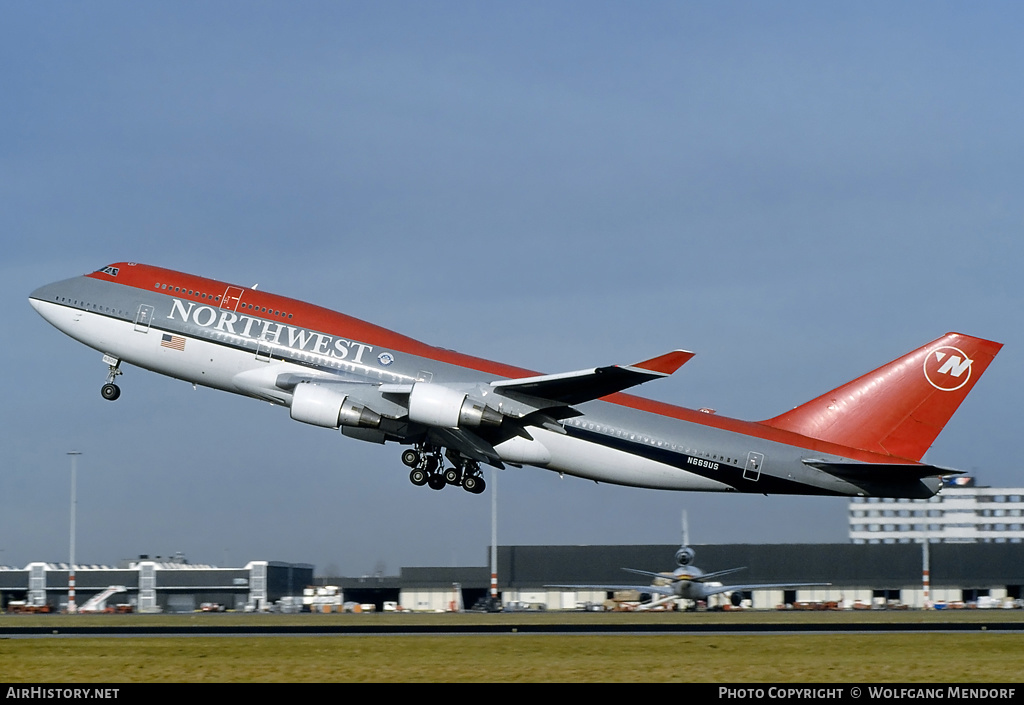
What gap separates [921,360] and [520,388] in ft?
49.8

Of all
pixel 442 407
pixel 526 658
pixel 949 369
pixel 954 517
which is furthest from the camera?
pixel 954 517

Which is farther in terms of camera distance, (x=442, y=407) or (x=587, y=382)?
(x=442, y=407)

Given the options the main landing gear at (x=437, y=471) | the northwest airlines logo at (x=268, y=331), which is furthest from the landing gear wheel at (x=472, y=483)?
the northwest airlines logo at (x=268, y=331)

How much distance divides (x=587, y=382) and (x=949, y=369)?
14219 millimetres

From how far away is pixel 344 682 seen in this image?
80.0 feet

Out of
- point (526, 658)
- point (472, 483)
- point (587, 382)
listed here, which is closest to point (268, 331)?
point (472, 483)

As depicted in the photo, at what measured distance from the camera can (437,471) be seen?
4219 cm

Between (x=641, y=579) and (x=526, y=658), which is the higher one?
(x=526, y=658)

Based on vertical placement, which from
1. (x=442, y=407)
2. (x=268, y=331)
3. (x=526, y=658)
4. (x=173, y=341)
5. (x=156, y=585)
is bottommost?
(x=156, y=585)

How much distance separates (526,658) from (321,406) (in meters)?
13.0

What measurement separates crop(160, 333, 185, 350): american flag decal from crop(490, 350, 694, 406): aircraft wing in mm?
10498

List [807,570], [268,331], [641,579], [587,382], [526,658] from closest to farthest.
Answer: [526,658], [587,382], [268,331], [641,579], [807,570]

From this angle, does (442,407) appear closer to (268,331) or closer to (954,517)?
(268,331)

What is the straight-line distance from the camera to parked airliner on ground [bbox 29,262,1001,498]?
128 feet
